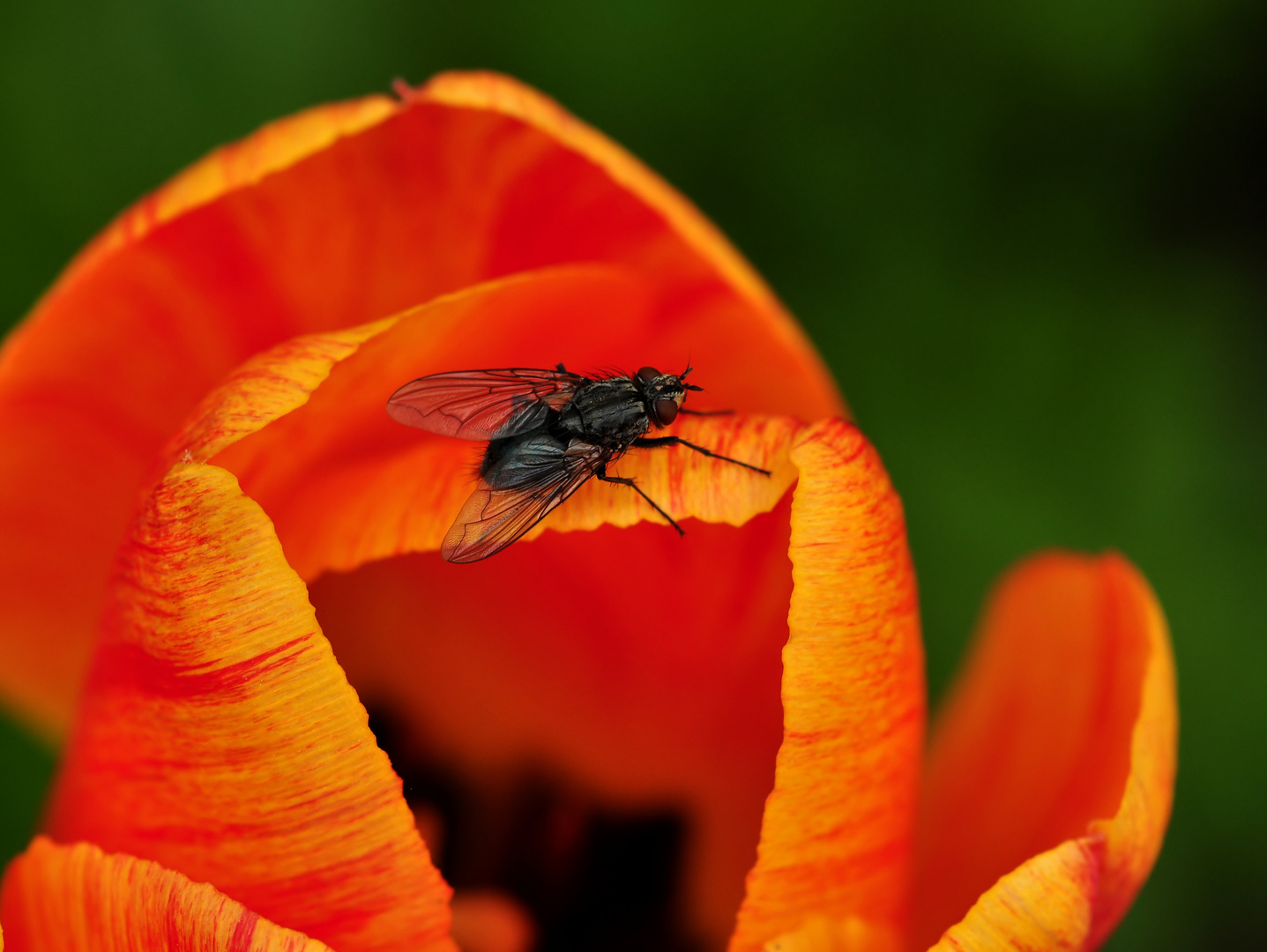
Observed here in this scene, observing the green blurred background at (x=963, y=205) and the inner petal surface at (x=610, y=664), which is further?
the green blurred background at (x=963, y=205)

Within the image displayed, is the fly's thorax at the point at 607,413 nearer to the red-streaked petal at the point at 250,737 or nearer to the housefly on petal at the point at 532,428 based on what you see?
the housefly on petal at the point at 532,428

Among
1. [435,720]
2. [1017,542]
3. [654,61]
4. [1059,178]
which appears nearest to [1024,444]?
[1017,542]

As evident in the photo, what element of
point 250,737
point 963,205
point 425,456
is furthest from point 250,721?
point 963,205

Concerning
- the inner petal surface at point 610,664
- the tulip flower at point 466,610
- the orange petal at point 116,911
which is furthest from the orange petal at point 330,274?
the orange petal at point 116,911

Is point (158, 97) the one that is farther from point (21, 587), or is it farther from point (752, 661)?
point (752, 661)

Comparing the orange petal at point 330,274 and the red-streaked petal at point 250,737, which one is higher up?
the orange petal at point 330,274

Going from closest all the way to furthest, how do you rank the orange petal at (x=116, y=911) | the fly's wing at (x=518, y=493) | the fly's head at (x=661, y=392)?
1. the orange petal at (x=116, y=911)
2. the fly's wing at (x=518, y=493)
3. the fly's head at (x=661, y=392)

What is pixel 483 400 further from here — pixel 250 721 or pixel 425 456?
pixel 250 721
